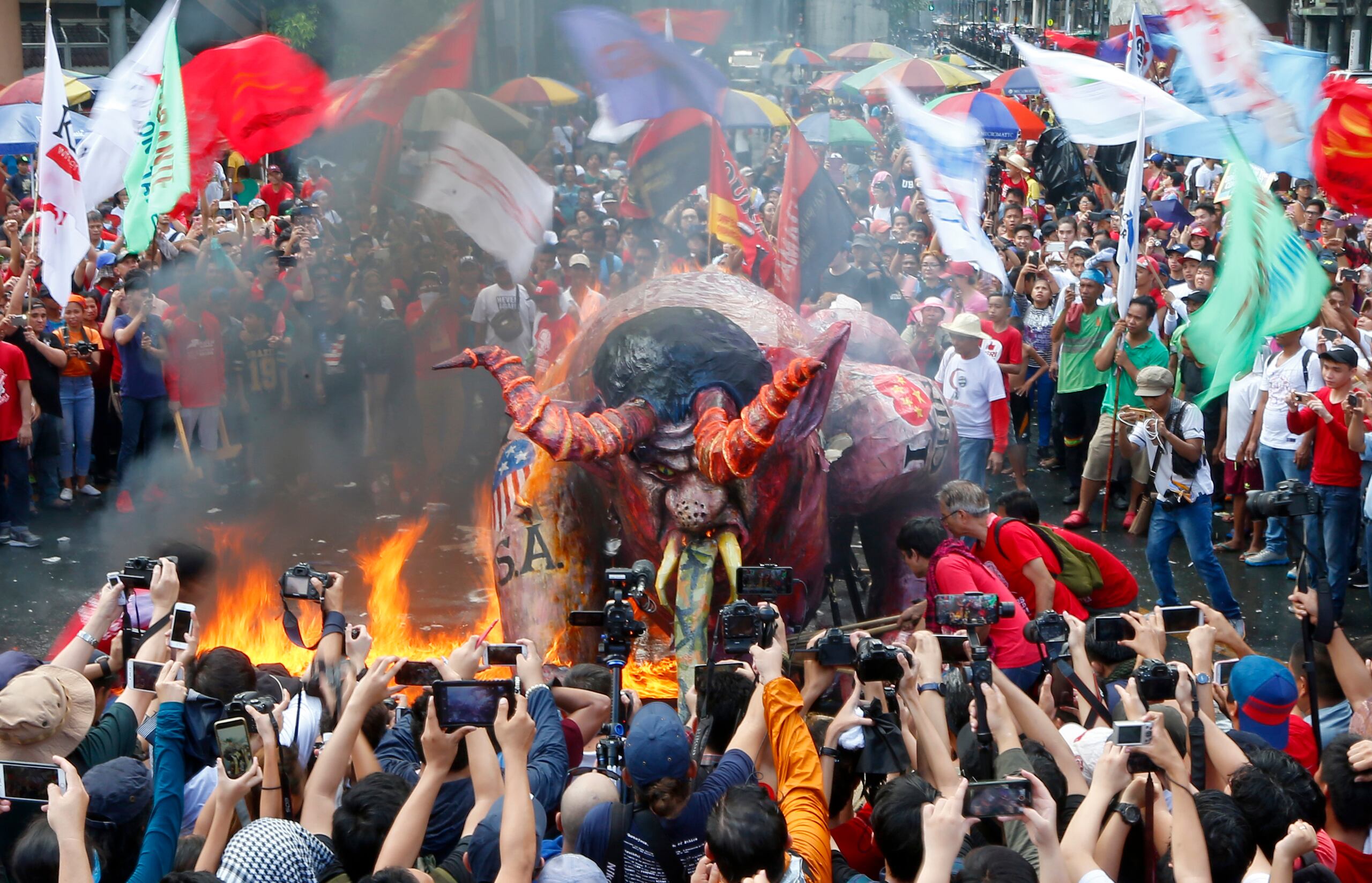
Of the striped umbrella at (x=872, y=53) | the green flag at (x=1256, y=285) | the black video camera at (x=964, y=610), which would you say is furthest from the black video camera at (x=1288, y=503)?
the striped umbrella at (x=872, y=53)

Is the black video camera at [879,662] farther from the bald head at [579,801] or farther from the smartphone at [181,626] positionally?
the smartphone at [181,626]

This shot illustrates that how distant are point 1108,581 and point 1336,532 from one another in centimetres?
248

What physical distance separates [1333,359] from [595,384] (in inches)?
165

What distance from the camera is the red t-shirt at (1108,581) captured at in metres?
6.77

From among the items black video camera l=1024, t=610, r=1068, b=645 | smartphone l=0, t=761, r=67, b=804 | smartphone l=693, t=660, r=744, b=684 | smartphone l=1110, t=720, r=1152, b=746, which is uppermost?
smartphone l=0, t=761, r=67, b=804

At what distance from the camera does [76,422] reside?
11.0 meters

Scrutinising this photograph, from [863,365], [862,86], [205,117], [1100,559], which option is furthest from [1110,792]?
[862,86]

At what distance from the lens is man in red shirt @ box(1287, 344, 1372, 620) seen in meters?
8.04

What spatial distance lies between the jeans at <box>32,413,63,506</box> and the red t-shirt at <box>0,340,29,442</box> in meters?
0.60

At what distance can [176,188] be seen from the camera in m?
9.63

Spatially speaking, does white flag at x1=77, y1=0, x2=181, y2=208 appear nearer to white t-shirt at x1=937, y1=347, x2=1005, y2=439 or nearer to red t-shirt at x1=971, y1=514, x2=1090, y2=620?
white t-shirt at x1=937, y1=347, x2=1005, y2=439

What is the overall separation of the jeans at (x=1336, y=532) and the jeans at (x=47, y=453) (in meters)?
8.46

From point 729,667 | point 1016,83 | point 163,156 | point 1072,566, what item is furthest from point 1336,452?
point 1016,83

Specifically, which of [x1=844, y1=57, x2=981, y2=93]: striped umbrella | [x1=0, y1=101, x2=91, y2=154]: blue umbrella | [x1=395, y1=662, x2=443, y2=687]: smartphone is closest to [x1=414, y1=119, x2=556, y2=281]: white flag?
[x1=395, y1=662, x2=443, y2=687]: smartphone
